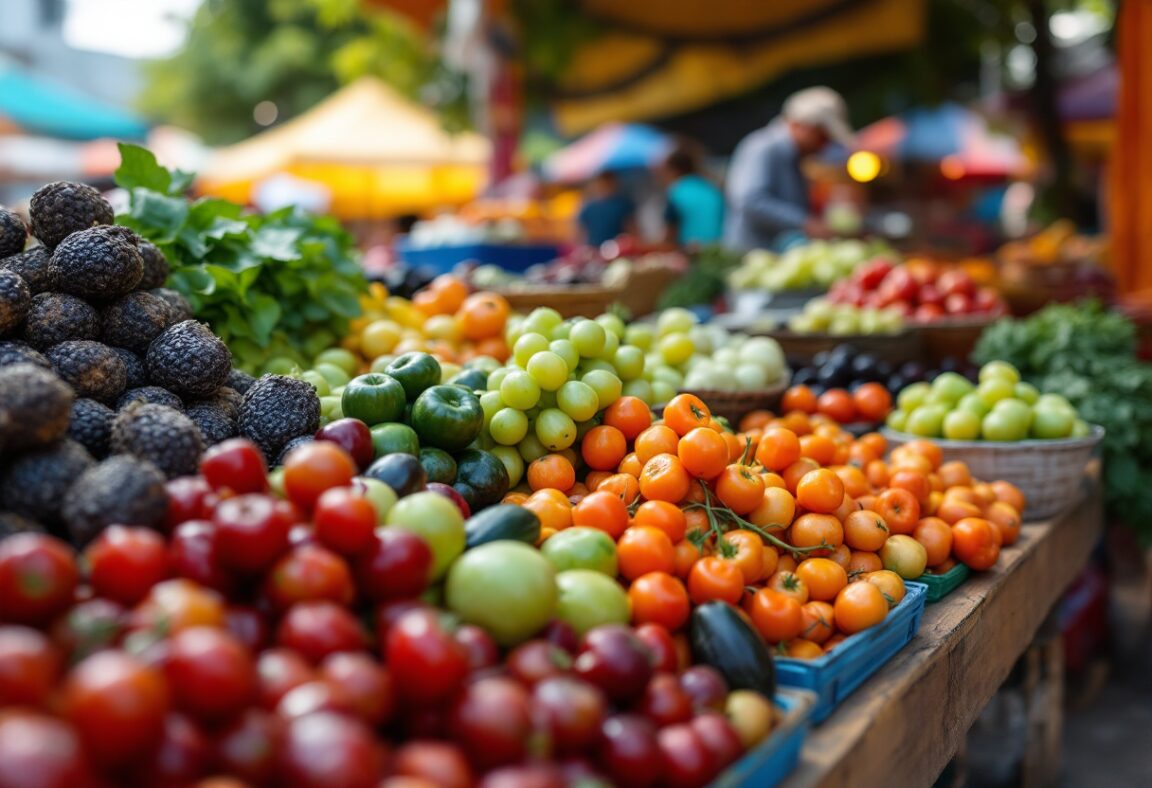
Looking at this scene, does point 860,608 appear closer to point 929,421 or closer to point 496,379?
point 496,379

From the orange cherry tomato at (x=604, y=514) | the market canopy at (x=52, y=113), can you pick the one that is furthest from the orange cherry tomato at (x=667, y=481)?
the market canopy at (x=52, y=113)

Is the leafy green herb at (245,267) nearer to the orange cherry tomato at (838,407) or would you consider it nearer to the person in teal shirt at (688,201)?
the orange cherry tomato at (838,407)

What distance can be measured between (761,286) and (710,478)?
11.4 ft

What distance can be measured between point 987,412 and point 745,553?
1.75 m

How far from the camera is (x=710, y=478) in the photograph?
2.18 metres

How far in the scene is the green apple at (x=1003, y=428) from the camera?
10.4ft

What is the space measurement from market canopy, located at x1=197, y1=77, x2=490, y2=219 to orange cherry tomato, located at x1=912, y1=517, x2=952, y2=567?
9477mm

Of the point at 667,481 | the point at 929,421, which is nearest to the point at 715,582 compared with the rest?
the point at 667,481

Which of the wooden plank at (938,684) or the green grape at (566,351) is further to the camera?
the green grape at (566,351)

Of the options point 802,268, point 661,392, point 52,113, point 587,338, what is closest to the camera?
point 587,338

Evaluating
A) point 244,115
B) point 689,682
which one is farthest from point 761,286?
point 244,115

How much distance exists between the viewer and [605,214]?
8.62 m

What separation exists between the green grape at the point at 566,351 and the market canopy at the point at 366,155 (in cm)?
904

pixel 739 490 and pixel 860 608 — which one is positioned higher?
pixel 739 490
